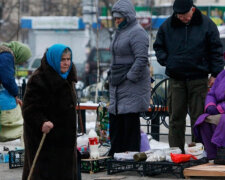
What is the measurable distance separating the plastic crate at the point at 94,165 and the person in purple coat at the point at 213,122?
1.11 meters

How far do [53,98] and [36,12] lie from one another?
5126cm

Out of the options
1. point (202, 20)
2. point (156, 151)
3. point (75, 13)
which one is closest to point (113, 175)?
point (156, 151)

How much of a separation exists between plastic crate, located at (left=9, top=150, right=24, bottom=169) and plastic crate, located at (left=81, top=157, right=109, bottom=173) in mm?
915

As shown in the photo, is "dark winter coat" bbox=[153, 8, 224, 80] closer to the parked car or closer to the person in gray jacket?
the person in gray jacket

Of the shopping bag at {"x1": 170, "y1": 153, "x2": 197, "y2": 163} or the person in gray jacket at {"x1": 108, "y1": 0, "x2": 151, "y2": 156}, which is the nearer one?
the shopping bag at {"x1": 170, "y1": 153, "x2": 197, "y2": 163}

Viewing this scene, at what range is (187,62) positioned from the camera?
8742 mm

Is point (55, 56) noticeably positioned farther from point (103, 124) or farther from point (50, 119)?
point (103, 124)

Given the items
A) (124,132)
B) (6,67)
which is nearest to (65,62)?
(124,132)

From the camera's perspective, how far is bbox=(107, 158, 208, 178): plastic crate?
820cm

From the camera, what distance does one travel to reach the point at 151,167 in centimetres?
834

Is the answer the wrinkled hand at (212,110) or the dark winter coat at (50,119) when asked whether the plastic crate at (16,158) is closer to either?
the wrinkled hand at (212,110)

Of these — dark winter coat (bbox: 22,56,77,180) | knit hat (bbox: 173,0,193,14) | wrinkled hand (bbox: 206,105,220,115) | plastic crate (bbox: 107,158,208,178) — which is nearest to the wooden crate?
plastic crate (bbox: 107,158,208,178)

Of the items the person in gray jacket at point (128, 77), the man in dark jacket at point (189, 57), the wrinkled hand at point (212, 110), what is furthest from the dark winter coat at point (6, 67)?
the wrinkled hand at point (212, 110)

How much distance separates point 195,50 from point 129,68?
0.77 m
